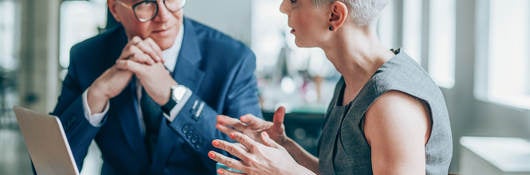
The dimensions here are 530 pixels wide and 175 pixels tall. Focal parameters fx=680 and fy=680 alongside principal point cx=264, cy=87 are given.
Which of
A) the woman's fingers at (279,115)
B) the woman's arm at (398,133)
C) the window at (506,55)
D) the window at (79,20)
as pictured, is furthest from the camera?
the window at (506,55)

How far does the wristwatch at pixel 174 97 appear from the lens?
5.62ft

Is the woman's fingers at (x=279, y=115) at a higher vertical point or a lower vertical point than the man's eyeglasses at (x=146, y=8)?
lower

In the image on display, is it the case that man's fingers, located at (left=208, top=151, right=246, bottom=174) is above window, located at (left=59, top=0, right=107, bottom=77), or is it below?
below

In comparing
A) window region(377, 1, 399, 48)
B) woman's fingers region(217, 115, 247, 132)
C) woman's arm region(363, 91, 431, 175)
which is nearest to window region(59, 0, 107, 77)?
woman's fingers region(217, 115, 247, 132)

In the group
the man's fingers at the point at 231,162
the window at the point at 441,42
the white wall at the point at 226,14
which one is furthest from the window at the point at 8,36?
the man's fingers at the point at 231,162

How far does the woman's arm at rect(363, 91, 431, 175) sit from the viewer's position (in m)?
1.21

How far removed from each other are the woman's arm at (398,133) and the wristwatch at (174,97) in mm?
610

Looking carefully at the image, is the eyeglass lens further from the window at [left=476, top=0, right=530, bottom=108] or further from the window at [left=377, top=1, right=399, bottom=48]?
the window at [left=377, top=1, right=399, bottom=48]

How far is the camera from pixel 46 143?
5.08 ft

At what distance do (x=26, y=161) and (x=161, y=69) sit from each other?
4.49 meters

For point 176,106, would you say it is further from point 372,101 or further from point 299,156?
point 372,101

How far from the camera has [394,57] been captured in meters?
1.33

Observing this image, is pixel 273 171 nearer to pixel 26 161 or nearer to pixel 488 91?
pixel 488 91

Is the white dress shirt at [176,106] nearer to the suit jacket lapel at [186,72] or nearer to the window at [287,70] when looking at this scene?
the suit jacket lapel at [186,72]
